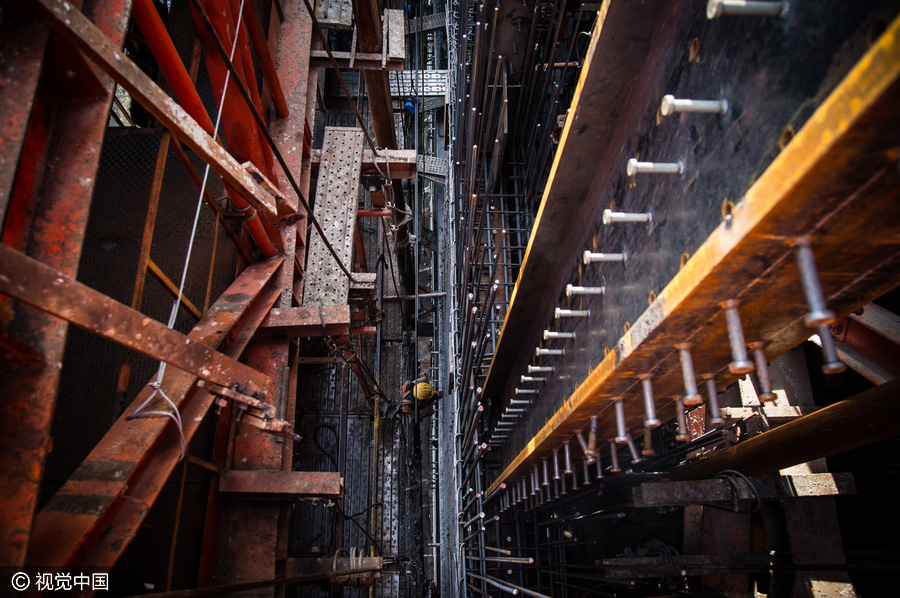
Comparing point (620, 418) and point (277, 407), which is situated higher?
point (277, 407)

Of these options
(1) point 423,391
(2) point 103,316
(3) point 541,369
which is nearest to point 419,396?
(1) point 423,391

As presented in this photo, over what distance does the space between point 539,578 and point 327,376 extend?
17.7ft

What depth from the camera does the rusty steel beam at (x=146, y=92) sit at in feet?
6.35

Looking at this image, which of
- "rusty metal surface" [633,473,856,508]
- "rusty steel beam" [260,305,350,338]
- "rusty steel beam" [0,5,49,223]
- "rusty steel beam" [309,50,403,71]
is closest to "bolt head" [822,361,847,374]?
"rusty steel beam" [0,5,49,223]

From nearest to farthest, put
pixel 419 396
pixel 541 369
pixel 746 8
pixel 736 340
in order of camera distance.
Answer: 1. pixel 746 8
2. pixel 736 340
3. pixel 541 369
4. pixel 419 396

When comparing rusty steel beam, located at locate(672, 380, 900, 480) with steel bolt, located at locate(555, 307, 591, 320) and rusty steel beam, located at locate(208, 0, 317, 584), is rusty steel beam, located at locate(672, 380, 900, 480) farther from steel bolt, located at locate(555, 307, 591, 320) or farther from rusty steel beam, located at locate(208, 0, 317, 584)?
rusty steel beam, located at locate(208, 0, 317, 584)

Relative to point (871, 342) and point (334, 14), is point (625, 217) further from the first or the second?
point (334, 14)

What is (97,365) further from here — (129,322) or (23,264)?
(23,264)

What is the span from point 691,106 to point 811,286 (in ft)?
2.01

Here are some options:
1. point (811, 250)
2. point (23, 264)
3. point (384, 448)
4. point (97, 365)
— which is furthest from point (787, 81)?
point (384, 448)

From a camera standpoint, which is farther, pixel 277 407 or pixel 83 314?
pixel 277 407

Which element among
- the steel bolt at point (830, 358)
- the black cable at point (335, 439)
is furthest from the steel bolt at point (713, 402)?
the black cable at point (335, 439)

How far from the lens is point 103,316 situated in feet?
6.36

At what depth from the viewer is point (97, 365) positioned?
3514mm
